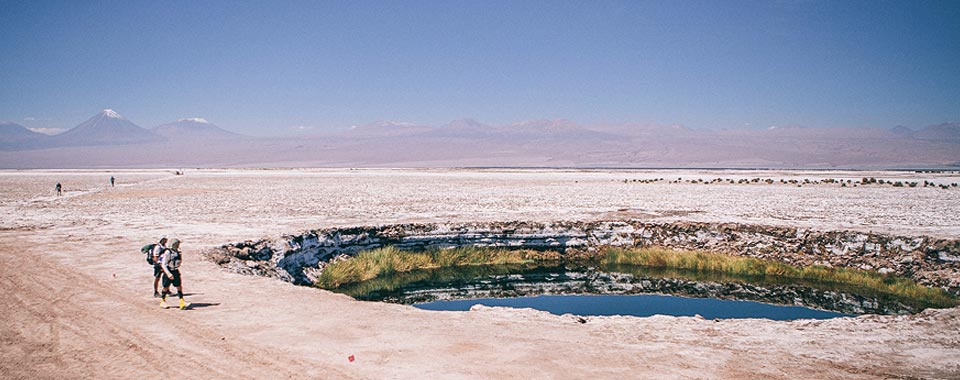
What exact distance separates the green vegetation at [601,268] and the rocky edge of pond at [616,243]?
0.50 m

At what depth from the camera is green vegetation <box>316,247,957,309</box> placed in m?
15.7

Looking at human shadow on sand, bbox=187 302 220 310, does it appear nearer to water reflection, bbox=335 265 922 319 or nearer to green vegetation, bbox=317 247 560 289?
water reflection, bbox=335 265 922 319

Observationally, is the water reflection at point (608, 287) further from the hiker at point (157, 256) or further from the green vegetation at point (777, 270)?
the hiker at point (157, 256)

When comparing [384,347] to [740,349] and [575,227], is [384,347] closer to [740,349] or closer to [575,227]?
[740,349]

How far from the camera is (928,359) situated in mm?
7621

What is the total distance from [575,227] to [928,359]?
15.0 m

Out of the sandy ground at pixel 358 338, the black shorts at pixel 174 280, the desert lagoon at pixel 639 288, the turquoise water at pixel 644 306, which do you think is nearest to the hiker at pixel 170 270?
the black shorts at pixel 174 280

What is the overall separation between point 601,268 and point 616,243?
198 cm

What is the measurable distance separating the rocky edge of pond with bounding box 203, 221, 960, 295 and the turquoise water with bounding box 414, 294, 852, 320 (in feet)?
13.2

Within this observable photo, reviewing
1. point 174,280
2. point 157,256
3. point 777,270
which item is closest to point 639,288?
point 777,270

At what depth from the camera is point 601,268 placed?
19953mm

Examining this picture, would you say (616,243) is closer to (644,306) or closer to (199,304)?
(644,306)

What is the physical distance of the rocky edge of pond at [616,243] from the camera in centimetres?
1585

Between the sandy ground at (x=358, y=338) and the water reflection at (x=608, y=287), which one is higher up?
the sandy ground at (x=358, y=338)
